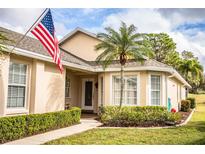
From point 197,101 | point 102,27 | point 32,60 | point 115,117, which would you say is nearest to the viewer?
point 32,60

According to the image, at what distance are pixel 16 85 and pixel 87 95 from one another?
763cm

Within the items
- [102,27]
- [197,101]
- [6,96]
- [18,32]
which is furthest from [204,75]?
[6,96]

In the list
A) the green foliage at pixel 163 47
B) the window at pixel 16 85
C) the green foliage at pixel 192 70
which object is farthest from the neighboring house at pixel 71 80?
the green foliage at pixel 163 47

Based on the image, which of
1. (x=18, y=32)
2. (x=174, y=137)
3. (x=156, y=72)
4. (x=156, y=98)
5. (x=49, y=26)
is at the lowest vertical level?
(x=174, y=137)

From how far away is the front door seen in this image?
53.1ft

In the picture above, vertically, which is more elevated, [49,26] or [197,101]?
[49,26]

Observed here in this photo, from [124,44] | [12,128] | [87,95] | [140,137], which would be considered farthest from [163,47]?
[12,128]

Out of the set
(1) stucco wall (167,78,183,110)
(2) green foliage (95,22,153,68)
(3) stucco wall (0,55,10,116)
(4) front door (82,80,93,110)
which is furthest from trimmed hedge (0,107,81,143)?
(1) stucco wall (167,78,183,110)

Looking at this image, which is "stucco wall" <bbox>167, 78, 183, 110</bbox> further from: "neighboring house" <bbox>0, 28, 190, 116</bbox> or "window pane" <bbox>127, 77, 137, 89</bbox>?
"window pane" <bbox>127, 77, 137, 89</bbox>

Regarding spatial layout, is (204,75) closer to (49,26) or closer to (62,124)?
(62,124)

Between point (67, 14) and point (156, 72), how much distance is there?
6496 millimetres

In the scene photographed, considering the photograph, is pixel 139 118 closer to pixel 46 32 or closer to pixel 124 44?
pixel 124 44

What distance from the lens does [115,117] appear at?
11102 millimetres

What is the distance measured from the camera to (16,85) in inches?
360
